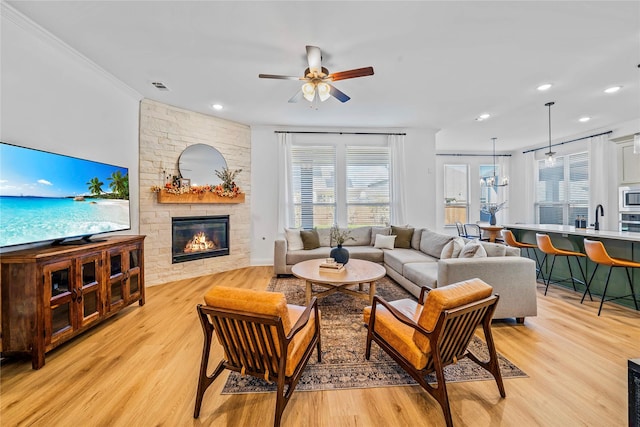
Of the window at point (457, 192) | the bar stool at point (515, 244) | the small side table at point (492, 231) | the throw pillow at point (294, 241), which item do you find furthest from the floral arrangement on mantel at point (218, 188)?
the window at point (457, 192)

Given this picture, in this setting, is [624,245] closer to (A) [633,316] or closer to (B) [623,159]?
(A) [633,316]

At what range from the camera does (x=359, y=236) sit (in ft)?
17.0

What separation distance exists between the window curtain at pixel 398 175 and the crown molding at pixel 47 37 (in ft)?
15.6

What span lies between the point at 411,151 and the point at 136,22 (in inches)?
197

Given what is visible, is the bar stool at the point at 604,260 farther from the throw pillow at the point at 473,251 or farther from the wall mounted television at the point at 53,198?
the wall mounted television at the point at 53,198

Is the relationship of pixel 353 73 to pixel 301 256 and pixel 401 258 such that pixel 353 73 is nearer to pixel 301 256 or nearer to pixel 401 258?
pixel 401 258

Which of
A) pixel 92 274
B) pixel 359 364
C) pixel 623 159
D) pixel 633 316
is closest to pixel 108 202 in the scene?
pixel 92 274

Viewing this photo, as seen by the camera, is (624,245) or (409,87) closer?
(624,245)

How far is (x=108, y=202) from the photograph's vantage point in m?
2.99

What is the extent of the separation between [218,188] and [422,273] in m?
3.67

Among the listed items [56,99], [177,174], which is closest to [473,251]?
[177,174]

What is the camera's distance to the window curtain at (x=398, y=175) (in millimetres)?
5629

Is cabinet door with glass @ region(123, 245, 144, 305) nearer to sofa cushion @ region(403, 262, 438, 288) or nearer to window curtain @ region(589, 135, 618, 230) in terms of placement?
sofa cushion @ region(403, 262, 438, 288)

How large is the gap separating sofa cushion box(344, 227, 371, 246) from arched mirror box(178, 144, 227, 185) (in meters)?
2.71
